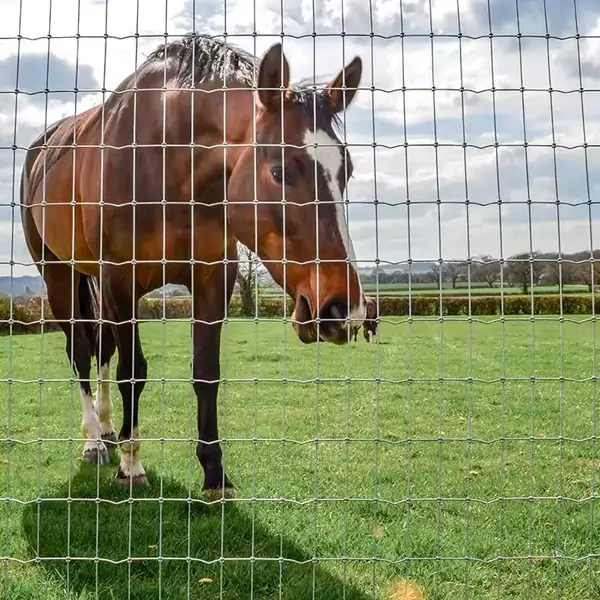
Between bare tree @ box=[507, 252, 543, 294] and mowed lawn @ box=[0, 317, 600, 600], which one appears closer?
bare tree @ box=[507, 252, 543, 294]

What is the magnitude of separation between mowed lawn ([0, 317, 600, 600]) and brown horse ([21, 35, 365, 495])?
349 millimetres

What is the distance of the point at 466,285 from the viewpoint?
2.64 meters

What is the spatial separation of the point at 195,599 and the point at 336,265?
1362mm

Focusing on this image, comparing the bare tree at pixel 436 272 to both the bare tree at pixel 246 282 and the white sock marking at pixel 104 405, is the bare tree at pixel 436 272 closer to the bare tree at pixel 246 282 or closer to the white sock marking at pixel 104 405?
the bare tree at pixel 246 282

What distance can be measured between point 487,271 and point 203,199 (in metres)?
1.73

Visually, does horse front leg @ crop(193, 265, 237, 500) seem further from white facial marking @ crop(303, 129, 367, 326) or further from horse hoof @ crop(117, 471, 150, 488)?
white facial marking @ crop(303, 129, 367, 326)

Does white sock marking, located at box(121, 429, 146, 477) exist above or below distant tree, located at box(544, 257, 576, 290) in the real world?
below

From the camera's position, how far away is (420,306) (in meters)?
3.40

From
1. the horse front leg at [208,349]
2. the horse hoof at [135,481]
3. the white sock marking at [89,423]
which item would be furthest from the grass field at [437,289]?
the white sock marking at [89,423]

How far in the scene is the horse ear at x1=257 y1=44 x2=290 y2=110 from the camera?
10.2ft

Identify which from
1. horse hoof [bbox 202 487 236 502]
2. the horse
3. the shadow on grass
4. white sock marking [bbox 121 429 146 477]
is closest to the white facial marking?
the horse

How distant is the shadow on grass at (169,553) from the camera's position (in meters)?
2.86

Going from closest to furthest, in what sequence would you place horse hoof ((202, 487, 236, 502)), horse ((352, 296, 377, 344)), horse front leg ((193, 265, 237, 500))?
horse ((352, 296, 377, 344)), horse hoof ((202, 487, 236, 502)), horse front leg ((193, 265, 237, 500))

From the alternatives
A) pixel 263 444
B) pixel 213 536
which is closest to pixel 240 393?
pixel 263 444
